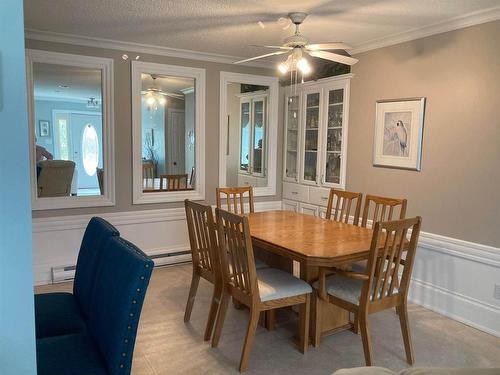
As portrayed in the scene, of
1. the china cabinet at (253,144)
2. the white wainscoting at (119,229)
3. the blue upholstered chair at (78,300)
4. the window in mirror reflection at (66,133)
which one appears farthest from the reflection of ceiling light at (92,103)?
the blue upholstered chair at (78,300)

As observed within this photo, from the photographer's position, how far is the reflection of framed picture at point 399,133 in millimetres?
3441

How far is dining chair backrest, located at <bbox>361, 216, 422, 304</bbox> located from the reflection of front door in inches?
107

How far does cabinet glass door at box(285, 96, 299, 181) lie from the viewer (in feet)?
16.0

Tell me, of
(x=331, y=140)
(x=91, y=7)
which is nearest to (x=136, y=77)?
(x=91, y=7)

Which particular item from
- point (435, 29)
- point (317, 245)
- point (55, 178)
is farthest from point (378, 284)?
point (55, 178)

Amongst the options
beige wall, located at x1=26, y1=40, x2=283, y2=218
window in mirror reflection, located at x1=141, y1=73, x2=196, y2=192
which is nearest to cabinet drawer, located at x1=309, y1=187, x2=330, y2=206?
beige wall, located at x1=26, y1=40, x2=283, y2=218

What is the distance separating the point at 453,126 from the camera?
3172 mm

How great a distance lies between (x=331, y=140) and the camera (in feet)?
14.4

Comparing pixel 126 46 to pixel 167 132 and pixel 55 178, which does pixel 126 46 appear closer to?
pixel 167 132

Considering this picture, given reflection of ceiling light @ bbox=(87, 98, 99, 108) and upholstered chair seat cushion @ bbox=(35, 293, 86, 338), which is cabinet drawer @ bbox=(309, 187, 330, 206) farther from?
A: upholstered chair seat cushion @ bbox=(35, 293, 86, 338)

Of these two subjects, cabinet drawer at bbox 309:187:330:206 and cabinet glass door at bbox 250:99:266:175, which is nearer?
cabinet drawer at bbox 309:187:330:206

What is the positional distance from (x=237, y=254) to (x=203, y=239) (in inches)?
17.0

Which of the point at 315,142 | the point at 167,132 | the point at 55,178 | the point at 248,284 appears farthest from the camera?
the point at 315,142

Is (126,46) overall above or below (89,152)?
above
